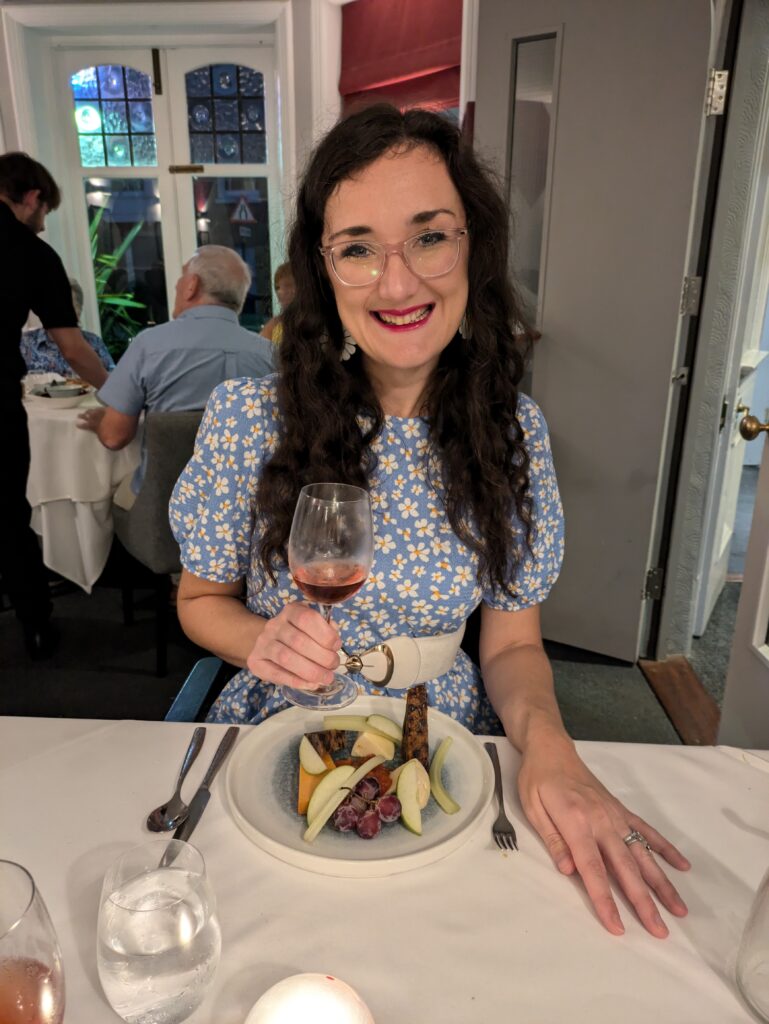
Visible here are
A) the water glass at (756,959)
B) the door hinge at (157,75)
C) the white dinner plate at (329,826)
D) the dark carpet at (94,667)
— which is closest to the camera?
the water glass at (756,959)

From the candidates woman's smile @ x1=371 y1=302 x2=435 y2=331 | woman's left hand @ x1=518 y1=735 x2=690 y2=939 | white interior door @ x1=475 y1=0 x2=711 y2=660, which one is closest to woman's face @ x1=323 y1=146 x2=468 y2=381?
woman's smile @ x1=371 y1=302 x2=435 y2=331

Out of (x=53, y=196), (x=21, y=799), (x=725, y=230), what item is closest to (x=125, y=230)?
(x=53, y=196)

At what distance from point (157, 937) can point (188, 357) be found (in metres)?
2.46

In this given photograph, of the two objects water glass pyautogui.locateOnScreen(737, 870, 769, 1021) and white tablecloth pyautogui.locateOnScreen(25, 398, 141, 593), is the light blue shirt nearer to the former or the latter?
white tablecloth pyautogui.locateOnScreen(25, 398, 141, 593)

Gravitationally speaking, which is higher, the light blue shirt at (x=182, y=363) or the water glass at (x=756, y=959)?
the light blue shirt at (x=182, y=363)

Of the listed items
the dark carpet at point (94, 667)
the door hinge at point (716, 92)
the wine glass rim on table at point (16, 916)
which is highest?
the door hinge at point (716, 92)

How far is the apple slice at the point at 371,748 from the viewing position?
2.97ft

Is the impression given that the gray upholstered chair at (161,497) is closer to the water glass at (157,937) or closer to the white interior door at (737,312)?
the white interior door at (737,312)

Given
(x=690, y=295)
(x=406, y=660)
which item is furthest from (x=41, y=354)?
(x=406, y=660)

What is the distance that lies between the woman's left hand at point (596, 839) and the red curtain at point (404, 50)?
3.96 meters

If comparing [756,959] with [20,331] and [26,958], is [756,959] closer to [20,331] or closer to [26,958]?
[26,958]

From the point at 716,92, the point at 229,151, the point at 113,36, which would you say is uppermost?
the point at 113,36

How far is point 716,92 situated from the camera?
2311mm

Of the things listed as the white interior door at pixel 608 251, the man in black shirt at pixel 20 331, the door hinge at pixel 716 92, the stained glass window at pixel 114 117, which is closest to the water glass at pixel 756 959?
the white interior door at pixel 608 251
